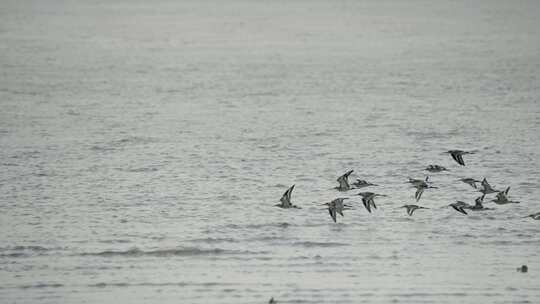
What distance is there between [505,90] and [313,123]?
32.6 feet

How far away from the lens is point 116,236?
17.1m

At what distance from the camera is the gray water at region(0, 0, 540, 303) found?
15.1m

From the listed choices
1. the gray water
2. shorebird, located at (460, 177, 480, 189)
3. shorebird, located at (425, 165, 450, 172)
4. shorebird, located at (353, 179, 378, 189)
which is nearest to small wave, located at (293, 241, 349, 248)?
the gray water

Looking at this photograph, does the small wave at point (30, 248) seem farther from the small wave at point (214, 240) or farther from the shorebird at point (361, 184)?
the shorebird at point (361, 184)

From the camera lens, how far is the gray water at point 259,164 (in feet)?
49.5

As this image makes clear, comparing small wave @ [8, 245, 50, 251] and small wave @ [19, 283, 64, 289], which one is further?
small wave @ [8, 245, 50, 251]

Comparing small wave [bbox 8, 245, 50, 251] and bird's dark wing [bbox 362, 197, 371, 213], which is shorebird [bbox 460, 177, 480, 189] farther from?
small wave [bbox 8, 245, 50, 251]

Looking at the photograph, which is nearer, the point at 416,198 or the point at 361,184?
the point at 416,198

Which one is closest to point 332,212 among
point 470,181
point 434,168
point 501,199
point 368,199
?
point 368,199

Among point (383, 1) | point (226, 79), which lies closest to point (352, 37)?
point (226, 79)

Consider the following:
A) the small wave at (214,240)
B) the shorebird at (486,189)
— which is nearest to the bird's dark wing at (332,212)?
the small wave at (214,240)

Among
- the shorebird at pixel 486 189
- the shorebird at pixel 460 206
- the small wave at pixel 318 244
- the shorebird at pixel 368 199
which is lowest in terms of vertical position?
the small wave at pixel 318 244

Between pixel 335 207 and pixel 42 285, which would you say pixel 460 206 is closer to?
pixel 335 207

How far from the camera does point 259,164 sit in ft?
76.3
